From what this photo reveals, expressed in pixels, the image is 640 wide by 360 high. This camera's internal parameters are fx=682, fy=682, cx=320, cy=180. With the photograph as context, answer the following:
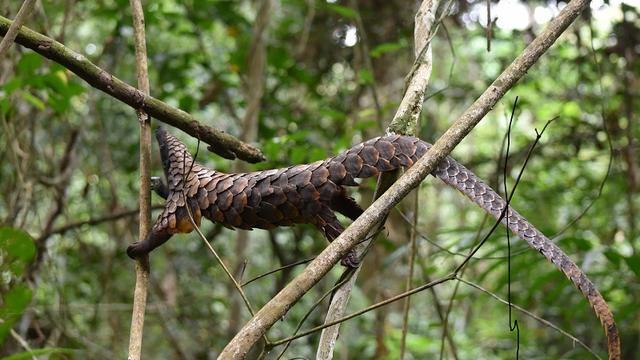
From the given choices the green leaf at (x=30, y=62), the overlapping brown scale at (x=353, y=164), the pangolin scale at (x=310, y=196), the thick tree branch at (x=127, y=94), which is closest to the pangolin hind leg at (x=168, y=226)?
the pangolin scale at (x=310, y=196)

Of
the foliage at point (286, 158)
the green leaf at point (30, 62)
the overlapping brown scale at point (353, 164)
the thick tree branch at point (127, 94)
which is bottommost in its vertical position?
the overlapping brown scale at point (353, 164)

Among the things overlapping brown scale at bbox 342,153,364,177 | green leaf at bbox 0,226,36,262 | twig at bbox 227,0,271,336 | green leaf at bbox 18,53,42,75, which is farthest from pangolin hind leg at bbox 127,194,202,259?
twig at bbox 227,0,271,336

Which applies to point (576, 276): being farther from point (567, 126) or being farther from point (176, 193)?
point (567, 126)

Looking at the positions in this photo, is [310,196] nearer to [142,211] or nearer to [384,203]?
[384,203]

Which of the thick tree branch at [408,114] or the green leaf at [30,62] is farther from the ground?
the green leaf at [30,62]

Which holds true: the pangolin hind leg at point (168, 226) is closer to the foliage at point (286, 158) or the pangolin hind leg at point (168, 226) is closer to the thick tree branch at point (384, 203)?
the thick tree branch at point (384, 203)

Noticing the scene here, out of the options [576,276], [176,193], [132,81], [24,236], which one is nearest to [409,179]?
[576,276]

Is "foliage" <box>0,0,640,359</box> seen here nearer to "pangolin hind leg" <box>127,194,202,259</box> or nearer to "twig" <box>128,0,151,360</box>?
"twig" <box>128,0,151,360</box>
